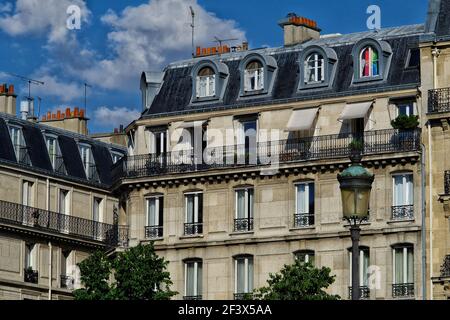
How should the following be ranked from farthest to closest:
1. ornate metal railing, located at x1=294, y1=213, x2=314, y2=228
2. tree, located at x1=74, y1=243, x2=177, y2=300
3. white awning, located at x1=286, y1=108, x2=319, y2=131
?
white awning, located at x1=286, y1=108, x2=319, y2=131 < ornate metal railing, located at x1=294, y1=213, x2=314, y2=228 < tree, located at x1=74, y1=243, x2=177, y2=300

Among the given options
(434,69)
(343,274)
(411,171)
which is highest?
(434,69)

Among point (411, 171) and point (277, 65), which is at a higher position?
point (277, 65)

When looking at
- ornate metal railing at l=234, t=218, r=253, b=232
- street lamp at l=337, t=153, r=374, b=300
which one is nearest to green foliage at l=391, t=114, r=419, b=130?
ornate metal railing at l=234, t=218, r=253, b=232

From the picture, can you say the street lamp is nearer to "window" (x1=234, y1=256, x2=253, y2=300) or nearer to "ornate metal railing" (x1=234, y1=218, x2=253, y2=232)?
"window" (x1=234, y1=256, x2=253, y2=300)

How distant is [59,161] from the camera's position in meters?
75.4

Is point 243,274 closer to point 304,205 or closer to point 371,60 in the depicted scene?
point 304,205

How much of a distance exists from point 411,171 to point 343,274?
460 cm

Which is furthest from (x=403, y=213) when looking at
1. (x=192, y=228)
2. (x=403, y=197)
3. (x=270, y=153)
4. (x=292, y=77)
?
(x=192, y=228)

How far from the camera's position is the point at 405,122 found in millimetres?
57594

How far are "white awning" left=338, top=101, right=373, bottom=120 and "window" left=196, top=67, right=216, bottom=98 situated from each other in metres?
6.88

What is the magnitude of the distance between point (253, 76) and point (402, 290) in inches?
454

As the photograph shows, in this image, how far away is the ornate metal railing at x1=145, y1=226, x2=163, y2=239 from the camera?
209ft

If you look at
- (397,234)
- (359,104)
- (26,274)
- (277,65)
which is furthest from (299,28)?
(26,274)

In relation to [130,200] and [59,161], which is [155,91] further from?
Result: [59,161]
